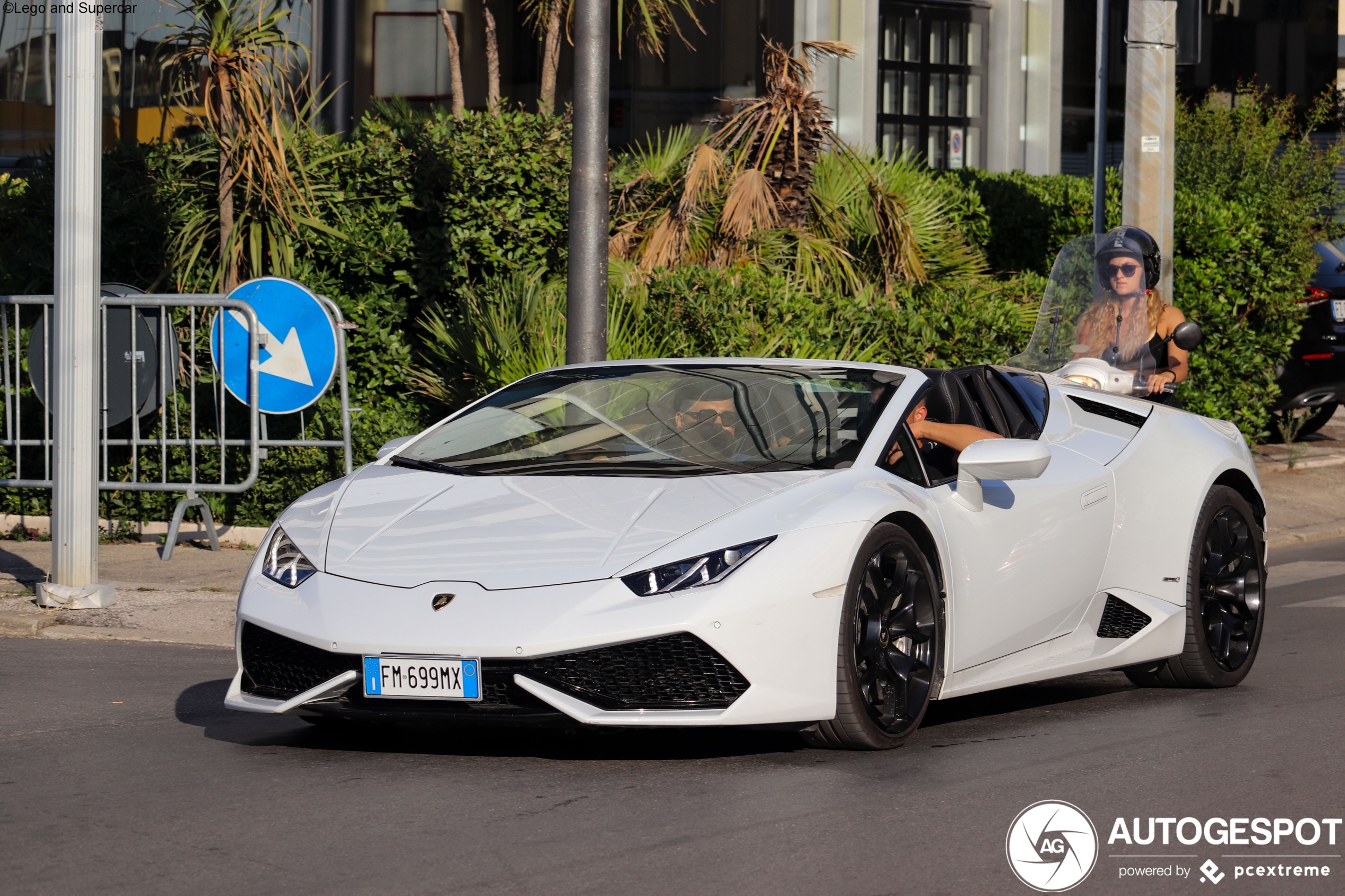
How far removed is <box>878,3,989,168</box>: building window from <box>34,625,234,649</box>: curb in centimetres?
1751

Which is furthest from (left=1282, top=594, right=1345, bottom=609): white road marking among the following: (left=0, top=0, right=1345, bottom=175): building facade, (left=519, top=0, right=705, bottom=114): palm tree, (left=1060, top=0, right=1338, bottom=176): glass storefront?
(left=1060, top=0, right=1338, bottom=176): glass storefront

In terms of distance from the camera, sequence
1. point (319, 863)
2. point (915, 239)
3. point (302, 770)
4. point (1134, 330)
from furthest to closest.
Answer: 1. point (915, 239)
2. point (1134, 330)
3. point (302, 770)
4. point (319, 863)

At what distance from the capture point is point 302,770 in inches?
220

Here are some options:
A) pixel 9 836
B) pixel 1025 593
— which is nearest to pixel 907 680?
pixel 1025 593

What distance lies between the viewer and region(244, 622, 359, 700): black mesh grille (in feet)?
17.9

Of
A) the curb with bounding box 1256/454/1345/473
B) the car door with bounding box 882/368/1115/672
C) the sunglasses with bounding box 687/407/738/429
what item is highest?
the sunglasses with bounding box 687/407/738/429

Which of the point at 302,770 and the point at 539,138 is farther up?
the point at 539,138

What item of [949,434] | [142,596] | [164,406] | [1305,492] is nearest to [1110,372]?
[949,434]

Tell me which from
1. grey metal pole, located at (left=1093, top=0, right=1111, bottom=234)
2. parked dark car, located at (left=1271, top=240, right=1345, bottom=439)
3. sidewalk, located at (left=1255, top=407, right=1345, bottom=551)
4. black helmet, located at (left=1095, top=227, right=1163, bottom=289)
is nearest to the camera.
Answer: black helmet, located at (left=1095, top=227, right=1163, bottom=289)

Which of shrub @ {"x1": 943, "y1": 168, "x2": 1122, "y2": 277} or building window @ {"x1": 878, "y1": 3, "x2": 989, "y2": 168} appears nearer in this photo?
shrub @ {"x1": 943, "y1": 168, "x2": 1122, "y2": 277}

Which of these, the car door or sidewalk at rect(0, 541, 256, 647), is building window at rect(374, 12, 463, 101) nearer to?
sidewalk at rect(0, 541, 256, 647)

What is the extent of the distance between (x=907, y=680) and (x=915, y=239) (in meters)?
9.89

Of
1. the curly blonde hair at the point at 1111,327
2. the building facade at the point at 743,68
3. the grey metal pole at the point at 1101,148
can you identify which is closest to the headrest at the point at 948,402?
the curly blonde hair at the point at 1111,327

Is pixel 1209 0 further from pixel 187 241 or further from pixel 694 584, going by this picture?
pixel 694 584
